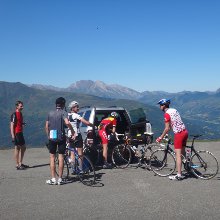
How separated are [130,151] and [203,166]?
2823 mm

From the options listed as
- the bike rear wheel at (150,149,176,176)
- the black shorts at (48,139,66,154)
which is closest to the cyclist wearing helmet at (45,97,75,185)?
the black shorts at (48,139,66,154)

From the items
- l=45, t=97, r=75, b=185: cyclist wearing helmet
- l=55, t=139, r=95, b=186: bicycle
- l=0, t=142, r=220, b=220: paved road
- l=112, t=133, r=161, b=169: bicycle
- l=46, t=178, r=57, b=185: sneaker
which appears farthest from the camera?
l=112, t=133, r=161, b=169: bicycle

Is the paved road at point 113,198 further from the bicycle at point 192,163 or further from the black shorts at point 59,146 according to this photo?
the black shorts at point 59,146

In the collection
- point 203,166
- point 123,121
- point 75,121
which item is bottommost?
point 203,166

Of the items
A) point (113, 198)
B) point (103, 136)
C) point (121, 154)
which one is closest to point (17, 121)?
point (103, 136)

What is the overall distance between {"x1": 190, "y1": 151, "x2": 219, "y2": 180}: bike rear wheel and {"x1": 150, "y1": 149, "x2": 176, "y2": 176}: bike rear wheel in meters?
0.60

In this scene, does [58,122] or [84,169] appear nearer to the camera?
[58,122]

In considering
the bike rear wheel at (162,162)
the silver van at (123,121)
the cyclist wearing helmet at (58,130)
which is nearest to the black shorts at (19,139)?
the silver van at (123,121)

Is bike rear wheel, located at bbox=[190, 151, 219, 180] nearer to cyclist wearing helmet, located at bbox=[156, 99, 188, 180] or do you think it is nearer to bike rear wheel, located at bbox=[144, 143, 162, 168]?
cyclist wearing helmet, located at bbox=[156, 99, 188, 180]

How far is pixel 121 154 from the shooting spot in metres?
11.4

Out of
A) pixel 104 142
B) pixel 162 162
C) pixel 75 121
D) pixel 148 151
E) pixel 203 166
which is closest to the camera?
pixel 203 166

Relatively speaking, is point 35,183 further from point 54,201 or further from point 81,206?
point 81,206

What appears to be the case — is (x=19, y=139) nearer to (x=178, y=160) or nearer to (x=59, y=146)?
(x=59, y=146)

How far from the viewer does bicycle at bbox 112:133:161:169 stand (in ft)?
36.0
